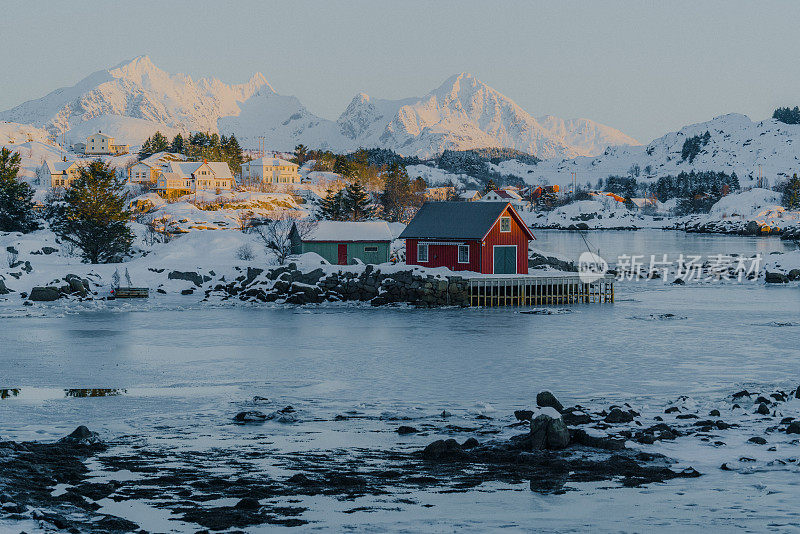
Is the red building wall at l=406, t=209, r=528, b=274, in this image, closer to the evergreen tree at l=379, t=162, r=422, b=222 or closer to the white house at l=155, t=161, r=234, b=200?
the evergreen tree at l=379, t=162, r=422, b=222

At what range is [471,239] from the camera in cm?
5559

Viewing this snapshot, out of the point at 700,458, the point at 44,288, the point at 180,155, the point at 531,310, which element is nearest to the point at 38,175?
the point at 180,155

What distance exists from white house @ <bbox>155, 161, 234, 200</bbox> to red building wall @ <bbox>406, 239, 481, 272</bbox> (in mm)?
82797

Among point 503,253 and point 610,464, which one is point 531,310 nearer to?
point 503,253

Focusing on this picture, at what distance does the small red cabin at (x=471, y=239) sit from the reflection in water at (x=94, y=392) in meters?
31.4

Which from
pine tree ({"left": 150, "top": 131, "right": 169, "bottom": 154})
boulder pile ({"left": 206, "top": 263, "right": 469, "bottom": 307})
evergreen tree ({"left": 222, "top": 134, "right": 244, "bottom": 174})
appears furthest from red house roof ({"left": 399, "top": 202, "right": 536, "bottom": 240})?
pine tree ({"left": 150, "top": 131, "right": 169, "bottom": 154})

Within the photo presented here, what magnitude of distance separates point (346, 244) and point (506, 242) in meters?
13.3

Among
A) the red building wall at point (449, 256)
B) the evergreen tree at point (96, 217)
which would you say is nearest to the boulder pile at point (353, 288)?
the red building wall at point (449, 256)

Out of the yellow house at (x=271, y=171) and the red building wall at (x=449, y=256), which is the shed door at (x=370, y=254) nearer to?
the red building wall at (x=449, y=256)

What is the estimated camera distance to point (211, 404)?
991 inches

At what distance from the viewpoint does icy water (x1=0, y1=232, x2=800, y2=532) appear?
15602 mm

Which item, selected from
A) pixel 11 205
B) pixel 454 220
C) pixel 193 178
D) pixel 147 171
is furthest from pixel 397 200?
pixel 454 220

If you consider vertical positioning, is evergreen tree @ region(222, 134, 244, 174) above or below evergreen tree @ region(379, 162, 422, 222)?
above

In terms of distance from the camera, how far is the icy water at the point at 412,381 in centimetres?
1560
